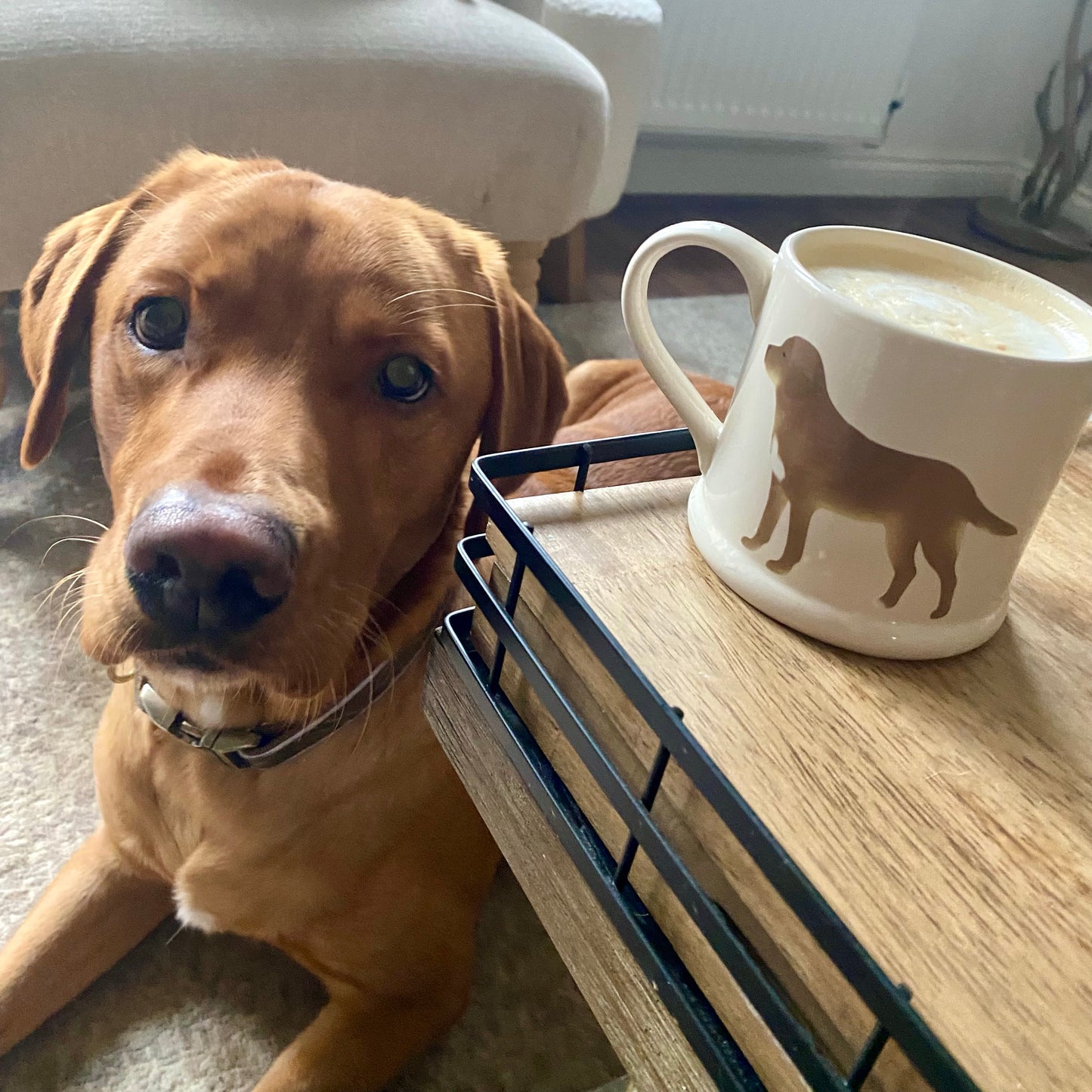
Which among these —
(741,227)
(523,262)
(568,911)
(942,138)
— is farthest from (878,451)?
(942,138)

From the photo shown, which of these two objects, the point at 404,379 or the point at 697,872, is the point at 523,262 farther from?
the point at 697,872

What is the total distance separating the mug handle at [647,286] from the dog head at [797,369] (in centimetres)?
5

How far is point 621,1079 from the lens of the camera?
86 cm

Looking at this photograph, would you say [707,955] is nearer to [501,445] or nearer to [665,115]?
[501,445]

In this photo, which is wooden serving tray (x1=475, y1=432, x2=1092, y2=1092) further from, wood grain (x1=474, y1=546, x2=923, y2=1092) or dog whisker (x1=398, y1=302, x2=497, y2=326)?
dog whisker (x1=398, y1=302, x2=497, y2=326)

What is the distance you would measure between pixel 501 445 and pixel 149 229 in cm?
34

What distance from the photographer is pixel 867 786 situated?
394 millimetres

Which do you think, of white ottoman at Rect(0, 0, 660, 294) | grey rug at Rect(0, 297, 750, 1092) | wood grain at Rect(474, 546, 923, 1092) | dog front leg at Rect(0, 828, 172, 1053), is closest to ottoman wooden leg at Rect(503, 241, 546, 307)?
white ottoman at Rect(0, 0, 660, 294)

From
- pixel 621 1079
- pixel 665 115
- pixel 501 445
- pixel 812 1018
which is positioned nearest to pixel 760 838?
pixel 812 1018

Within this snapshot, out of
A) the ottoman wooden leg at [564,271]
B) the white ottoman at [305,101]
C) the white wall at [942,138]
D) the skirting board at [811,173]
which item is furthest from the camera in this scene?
the white wall at [942,138]

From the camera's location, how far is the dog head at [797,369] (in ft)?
1.37

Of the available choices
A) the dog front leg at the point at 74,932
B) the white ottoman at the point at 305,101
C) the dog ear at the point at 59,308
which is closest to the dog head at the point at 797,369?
the dog ear at the point at 59,308

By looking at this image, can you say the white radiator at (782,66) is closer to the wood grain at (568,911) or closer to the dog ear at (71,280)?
the dog ear at (71,280)

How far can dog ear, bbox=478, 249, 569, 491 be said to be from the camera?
824 mm
